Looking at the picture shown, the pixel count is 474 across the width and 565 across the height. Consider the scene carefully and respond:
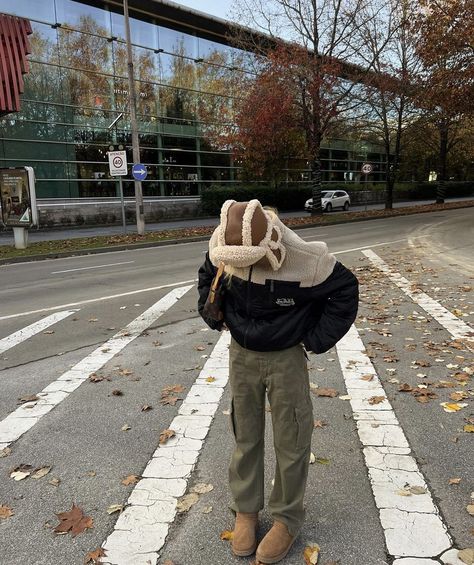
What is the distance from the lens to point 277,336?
8.07 feet

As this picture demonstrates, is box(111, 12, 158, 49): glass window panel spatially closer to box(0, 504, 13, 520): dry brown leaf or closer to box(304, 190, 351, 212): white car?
box(304, 190, 351, 212): white car

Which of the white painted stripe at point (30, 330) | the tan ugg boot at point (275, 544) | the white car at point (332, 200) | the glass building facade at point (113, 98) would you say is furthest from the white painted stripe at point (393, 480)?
the white car at point (332, 200)

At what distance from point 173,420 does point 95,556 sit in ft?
5.37

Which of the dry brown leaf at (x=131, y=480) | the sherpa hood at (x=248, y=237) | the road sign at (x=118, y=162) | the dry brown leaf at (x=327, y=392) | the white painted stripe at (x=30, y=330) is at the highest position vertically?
the road sign at (x=118, y=162)

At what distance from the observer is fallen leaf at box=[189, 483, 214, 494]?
316cm

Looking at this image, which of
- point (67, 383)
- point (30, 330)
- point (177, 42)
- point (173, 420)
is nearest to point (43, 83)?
point (177, 42)

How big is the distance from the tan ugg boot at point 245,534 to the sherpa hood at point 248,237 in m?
1.30

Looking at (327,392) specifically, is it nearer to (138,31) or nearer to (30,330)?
(30,330)

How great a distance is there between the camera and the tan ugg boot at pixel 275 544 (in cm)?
248

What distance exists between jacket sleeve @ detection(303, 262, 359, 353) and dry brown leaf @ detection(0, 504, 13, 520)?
200 centimetres

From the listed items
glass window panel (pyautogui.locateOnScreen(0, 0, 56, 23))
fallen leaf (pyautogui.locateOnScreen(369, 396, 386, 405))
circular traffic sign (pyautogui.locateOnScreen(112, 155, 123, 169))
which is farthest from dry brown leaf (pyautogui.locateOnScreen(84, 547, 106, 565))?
glass window panel (pyautogui.locateOnScreen(0, 0, 56, 23))

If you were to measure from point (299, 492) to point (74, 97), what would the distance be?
2841 cm

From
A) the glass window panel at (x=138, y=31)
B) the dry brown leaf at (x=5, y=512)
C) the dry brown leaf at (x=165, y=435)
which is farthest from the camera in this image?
the glass window panel at (x=138, y=31)

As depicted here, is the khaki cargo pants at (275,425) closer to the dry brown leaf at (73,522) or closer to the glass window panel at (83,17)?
the dry brown leaf at (73,522)
